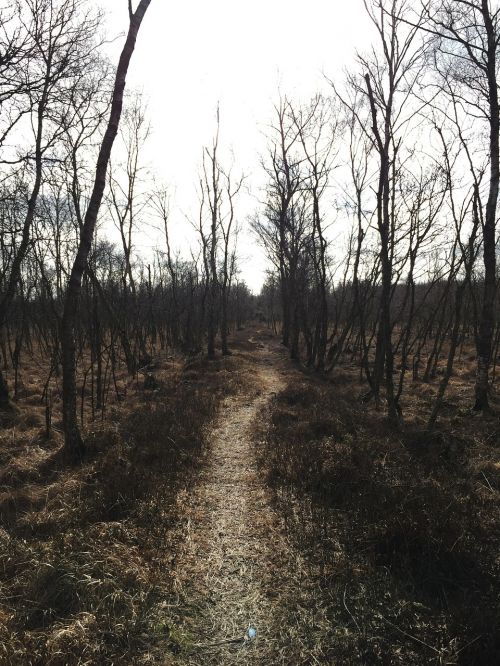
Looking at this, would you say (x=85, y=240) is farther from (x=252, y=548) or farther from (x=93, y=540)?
(x=252, y=548)

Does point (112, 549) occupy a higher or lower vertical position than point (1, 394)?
lower

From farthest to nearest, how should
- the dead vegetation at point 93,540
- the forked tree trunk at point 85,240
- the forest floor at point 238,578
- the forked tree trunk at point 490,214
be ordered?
the forked tree trunk at point 490,214
the forked tree trunk at point 85,240
the forest floor at point 238,578
the dead vegetation at point 93,540

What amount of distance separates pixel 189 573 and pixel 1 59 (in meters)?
7.18

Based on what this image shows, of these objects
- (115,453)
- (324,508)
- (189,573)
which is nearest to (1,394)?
(115,453)

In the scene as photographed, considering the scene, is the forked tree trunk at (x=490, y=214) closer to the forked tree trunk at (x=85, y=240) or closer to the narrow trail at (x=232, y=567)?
the narrow trail at (x=232, y=567)

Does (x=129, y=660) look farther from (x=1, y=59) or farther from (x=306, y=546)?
(x=1, y=59)

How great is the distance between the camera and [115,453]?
20.6 ft

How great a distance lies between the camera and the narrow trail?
298 cm

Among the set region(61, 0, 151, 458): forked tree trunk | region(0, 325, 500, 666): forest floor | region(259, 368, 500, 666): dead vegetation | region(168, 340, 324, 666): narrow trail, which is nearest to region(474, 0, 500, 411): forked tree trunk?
region(0, 325, 500, 666): forest floor

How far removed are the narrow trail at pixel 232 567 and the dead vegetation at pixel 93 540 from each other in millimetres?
194

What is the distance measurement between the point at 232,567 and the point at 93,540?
141 cm

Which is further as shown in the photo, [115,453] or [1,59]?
[115,453]

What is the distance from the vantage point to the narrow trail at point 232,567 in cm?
298

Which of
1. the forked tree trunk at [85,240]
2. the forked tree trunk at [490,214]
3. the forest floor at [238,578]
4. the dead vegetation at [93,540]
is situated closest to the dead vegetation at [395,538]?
the forest floor at [238,578]
